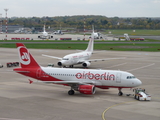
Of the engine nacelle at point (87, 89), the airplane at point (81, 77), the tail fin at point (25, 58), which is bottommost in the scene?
the engine nacelle at point (87, 89)

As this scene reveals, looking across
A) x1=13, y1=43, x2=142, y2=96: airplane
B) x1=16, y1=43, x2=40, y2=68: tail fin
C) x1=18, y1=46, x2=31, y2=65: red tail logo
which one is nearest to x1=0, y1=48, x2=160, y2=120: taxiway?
x1=13, y1=43, x2=142, y2=96: airplane

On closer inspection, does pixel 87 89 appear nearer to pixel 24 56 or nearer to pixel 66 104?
pixel 66 104

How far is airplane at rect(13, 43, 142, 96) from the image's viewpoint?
44625 millimetres

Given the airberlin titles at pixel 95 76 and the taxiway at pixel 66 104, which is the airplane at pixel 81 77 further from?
the taxiway at pixel 66 104

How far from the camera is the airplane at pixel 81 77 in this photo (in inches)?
1757

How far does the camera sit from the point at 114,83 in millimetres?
45031

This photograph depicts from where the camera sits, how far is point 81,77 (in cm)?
4644

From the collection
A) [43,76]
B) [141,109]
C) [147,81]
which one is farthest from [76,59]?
[141,109]

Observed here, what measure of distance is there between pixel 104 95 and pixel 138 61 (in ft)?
147

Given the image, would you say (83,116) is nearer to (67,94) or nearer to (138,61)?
(67,94)

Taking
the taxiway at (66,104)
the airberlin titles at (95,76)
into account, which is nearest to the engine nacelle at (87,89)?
the taxiway at (66,104)

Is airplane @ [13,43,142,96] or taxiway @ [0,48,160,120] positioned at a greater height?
airplane @ [13,43,142,96]

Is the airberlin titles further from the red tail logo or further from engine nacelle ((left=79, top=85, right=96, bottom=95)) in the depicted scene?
the red tail logo

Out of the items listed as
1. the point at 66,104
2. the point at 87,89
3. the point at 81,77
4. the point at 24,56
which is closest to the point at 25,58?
the point at 24,56
